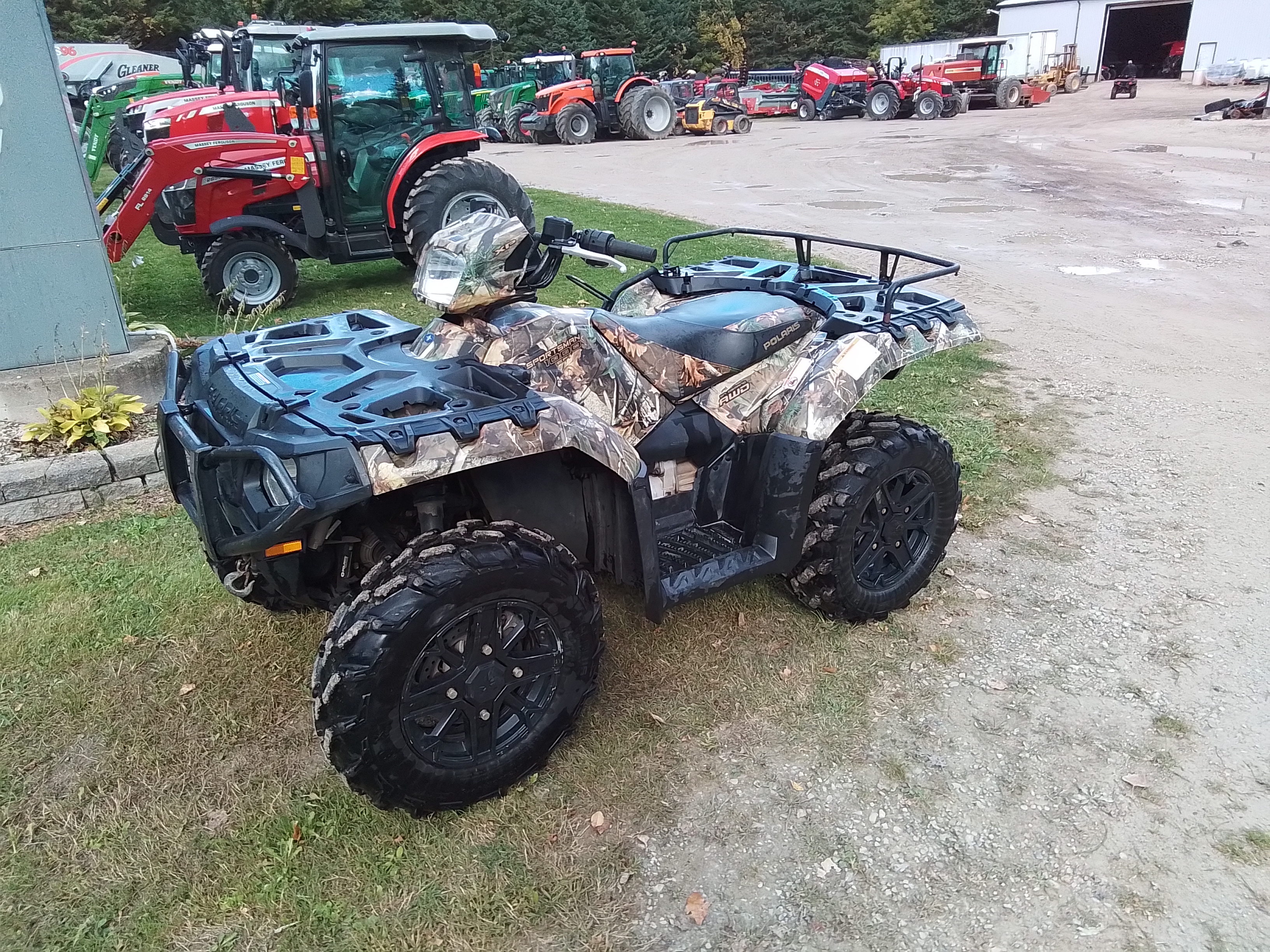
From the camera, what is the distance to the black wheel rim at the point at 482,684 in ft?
8.25

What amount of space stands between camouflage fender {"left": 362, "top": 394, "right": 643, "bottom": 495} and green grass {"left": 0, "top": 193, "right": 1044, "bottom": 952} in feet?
3.27

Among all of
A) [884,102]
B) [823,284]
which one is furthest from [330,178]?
[884,102]

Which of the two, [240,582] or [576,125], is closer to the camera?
[240,582]

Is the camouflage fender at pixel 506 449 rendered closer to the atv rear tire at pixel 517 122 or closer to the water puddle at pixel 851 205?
the water puddle at pixel 851 205

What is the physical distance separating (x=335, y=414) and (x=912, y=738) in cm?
209

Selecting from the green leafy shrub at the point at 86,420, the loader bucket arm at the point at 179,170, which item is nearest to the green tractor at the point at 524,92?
the loader bucket arm at the point at 179,170

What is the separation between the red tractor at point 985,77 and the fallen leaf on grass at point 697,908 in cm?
3250

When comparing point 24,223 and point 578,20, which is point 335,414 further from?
point 578,20

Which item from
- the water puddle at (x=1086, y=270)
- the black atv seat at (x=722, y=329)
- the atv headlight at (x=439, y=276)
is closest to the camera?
the atv headlight at (x=439, y=276)

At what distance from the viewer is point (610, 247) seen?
9.71 ft

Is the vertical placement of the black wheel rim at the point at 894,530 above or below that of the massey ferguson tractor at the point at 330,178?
below

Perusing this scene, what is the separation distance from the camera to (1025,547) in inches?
167

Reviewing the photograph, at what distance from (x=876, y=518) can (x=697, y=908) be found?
65.0 inches

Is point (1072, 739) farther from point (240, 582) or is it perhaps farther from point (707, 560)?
point (240, 582)
